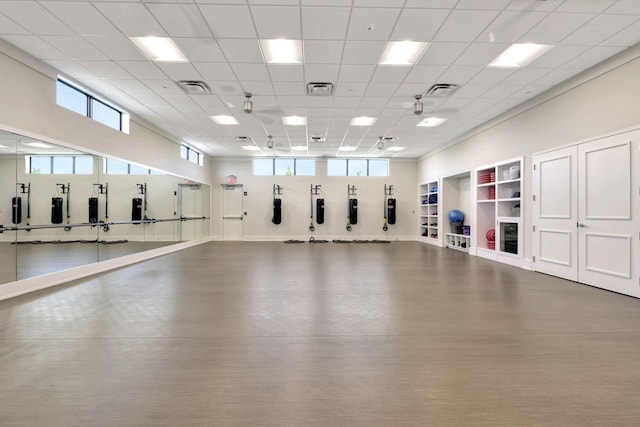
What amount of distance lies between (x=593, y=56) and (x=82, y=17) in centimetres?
695

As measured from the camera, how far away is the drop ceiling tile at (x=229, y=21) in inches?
131

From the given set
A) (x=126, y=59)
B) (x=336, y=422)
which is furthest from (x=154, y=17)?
(x=336, y=422)

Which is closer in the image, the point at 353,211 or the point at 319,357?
the point at 319,357

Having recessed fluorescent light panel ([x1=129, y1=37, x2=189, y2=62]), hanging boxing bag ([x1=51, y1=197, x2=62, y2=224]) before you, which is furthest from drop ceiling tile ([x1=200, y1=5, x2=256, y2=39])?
hanging boxing bag ([x1=51, y1=197, x2=62, y2=224])

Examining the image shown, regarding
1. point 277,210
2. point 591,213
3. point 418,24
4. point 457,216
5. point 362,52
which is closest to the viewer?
point 418,24

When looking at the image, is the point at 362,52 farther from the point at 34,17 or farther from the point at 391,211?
the point at 391,211

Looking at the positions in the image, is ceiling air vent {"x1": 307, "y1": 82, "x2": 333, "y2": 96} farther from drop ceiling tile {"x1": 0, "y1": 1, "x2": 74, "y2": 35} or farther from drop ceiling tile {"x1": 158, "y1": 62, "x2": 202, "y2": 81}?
drop ceiling tile {"x1": 0, "y1": 1, "x2": 74, "y2": 35}

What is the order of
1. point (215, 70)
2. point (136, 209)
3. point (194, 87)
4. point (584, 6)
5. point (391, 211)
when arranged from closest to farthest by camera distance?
1. point (584, 6)
2. point (215, 70)
3. point (194, 87)
4. point (136, 209)
5. point (391, 211)

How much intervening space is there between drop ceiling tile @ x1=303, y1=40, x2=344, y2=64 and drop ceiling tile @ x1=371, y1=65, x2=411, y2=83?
2.49 ft

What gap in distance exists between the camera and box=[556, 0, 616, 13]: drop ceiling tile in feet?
10.4

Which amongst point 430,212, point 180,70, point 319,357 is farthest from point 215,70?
point 430,212

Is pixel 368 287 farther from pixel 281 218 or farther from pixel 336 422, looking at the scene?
pixel 281 218

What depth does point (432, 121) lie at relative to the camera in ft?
24.2

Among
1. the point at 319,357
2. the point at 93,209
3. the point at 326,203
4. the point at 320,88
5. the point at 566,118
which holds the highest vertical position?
the point at 320,88
